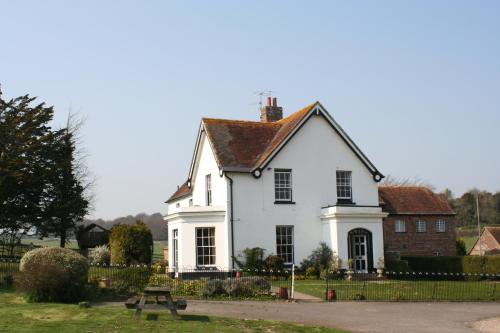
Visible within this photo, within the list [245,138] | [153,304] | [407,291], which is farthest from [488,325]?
[245,138]

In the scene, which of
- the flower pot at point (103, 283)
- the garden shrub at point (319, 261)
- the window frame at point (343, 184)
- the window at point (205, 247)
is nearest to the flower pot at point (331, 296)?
the flower pot at point (103, 283)

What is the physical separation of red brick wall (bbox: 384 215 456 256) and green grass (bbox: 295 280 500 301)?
20657mm

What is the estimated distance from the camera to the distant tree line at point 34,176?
36.1 metres

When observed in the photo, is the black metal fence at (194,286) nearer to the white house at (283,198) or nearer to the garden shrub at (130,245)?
the white house at (283,198)

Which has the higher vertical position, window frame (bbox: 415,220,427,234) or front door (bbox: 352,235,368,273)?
window frame (bbox: 415,220,427,234)

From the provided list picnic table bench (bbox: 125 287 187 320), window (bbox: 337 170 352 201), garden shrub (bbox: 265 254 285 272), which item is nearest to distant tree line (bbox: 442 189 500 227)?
window (bbox: 337 170 352 201)

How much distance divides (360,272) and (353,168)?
6055mm

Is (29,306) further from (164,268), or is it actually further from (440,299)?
(164,268)

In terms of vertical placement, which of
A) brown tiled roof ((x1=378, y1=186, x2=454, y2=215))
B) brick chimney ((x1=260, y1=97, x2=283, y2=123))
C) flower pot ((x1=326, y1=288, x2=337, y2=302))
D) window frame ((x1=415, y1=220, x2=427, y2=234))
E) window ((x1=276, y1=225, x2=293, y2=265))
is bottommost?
flower pot ((x1=326, y1=288, x2=337, y2=302))

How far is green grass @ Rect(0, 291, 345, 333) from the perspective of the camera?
13.8 metres

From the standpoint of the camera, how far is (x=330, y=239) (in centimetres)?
3222

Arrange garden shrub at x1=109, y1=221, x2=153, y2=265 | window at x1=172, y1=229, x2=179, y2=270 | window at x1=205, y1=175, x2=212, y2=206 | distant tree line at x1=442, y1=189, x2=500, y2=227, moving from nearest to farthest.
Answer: window at x1=172, y1=229, x2=179, y2=270, garden shrub at x1=109, y1=221, x2=153, y2=265, window at x1=205, y1=175, x2=212, y2=206, distant tree line at x1=442, y1=189, x2=500, y2=227

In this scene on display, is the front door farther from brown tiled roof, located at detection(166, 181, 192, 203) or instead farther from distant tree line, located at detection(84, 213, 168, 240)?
distant tree line, located at detection(84, 213, 168, 240)

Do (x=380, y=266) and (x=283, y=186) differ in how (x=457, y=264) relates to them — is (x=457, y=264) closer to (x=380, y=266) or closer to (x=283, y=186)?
(x=380, y=266)
